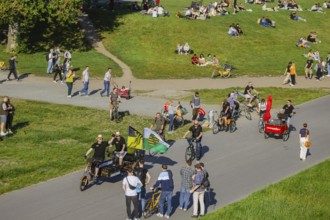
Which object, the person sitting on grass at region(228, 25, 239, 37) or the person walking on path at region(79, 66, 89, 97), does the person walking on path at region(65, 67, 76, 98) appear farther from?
the person sitting on grass at region(228, 25, 239, 37)

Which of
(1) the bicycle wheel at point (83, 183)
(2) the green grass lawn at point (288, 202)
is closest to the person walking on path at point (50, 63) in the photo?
(1) the bicycle wheel at point (83, 183)

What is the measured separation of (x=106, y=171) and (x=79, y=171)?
2252mm

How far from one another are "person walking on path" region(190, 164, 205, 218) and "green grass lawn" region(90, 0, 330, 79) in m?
24.6

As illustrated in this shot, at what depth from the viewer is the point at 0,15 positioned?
136 ft

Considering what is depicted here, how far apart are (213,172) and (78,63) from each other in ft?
78.7

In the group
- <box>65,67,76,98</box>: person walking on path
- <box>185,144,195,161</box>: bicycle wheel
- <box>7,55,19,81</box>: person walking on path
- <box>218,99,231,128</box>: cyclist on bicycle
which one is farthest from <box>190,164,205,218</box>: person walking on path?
<box>7,55,19,81</box>: person walking on path

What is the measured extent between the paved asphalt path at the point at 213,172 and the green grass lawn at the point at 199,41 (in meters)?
11.2

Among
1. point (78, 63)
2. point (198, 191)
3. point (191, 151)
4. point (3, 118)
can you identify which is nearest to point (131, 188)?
point (198, 191)

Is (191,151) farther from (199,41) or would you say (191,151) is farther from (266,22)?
(266,22)

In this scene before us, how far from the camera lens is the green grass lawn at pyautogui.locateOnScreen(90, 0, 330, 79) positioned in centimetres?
4456

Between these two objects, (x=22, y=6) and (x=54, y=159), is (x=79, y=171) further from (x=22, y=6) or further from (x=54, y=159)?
(x=22, y=6)

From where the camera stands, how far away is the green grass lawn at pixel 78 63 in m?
41.0

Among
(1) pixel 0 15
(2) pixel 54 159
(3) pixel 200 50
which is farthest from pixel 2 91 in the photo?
(3) pixel 200 50

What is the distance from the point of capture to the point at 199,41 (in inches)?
1982
